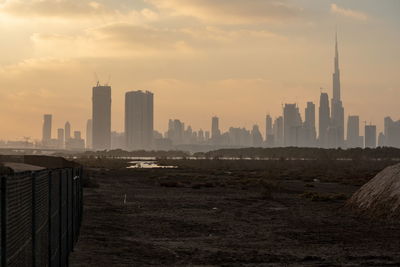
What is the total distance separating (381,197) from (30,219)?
74.2ft

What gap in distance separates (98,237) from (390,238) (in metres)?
9.68

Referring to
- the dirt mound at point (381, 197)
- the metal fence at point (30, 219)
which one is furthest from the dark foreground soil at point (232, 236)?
the metal fence at point (30, 219)

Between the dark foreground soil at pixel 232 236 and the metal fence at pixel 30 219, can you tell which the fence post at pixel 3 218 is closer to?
the metal fence at pixel 30 219

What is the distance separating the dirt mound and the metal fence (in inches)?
698

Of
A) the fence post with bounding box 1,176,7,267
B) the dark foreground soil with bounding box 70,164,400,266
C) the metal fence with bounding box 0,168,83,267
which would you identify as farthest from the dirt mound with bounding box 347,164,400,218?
the fence post with bounding box 1,176,7,267

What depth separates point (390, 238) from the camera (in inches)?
797

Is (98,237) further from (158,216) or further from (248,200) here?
(248,200)

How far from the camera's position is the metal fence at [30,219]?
5.86 meters

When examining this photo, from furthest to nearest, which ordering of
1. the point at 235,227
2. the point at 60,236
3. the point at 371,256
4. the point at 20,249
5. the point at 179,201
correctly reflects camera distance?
the point at 179,201 < the point at 235,227 < the point at 371,256 < the point at 60,236 < the point at 20,249

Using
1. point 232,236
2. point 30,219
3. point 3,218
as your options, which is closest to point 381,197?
point 232,236

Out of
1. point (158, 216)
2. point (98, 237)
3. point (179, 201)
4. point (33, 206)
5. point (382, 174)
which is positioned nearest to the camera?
point (33, 206)

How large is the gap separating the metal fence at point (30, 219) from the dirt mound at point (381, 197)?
58.2 ft

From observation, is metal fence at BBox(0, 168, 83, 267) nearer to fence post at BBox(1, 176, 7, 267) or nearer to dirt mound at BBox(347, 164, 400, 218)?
fence post at BBox(1, 176, 7, 267)

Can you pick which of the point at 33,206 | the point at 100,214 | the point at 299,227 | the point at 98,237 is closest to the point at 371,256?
the point at 299,227
